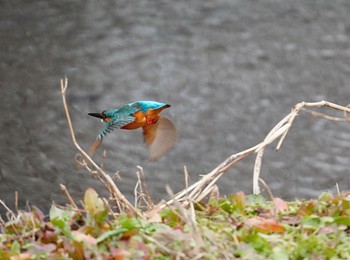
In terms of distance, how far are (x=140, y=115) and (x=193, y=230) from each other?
2.26 feet

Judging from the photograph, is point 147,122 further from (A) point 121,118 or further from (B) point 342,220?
(B) point 342,220

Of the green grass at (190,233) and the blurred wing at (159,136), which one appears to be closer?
the green grass at (190,233)

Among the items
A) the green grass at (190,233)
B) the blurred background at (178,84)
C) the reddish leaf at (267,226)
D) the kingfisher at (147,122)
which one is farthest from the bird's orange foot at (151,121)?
the blurred background at (178,84)

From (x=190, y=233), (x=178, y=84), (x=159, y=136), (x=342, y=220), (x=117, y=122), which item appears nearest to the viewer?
(x=190, y=233)

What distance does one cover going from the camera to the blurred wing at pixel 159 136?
232 cm

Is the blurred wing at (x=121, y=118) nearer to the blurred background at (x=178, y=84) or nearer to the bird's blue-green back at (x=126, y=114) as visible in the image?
the bird's blue-green back at (x=126, y=114)

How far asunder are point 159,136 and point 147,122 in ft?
0.25

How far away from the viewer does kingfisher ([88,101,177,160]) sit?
2201 mm

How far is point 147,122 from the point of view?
227cm

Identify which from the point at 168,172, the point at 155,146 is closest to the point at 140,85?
the point at 168,172

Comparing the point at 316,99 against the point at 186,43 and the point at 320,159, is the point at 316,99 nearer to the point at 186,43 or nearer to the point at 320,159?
the point at 320,159

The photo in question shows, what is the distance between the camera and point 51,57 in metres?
5.72

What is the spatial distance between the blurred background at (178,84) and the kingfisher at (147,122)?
2032 millimetres

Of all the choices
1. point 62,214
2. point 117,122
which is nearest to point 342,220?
point 62,214
